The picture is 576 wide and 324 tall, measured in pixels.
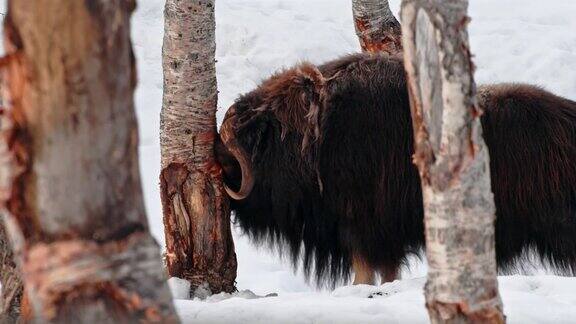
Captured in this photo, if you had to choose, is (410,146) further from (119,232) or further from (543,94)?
(119,232)

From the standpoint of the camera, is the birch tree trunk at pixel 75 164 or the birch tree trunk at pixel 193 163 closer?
the birch tree trunk at pixel 75 164

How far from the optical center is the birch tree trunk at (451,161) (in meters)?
2.20

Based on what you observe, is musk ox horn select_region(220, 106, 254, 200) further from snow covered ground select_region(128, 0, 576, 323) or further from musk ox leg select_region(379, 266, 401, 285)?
snow covered ground select_region(128, 0, 576, 323)

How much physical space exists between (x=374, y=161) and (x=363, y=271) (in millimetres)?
549

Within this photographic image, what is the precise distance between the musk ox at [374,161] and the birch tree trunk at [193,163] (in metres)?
0.14

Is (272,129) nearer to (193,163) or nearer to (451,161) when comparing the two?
(193,163)

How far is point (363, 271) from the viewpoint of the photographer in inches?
185

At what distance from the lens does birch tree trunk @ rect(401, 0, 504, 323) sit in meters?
2.20

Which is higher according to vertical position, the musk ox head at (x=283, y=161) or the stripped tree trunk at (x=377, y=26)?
the stripped tree trunk at (x=377, y=26)

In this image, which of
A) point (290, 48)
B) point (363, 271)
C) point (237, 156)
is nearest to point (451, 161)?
point (237, 156)

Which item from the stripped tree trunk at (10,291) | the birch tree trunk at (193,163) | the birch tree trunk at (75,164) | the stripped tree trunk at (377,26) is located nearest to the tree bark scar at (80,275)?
the birch tree trunk at (75,164)

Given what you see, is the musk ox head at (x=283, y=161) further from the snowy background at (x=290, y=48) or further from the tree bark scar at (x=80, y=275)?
the tree bark scar at (x=80, y=275)

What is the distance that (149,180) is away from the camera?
275 inches

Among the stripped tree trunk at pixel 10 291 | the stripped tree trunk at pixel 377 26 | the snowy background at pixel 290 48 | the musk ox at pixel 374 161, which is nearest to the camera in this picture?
the stripped tree trunk at pixel 10 291
